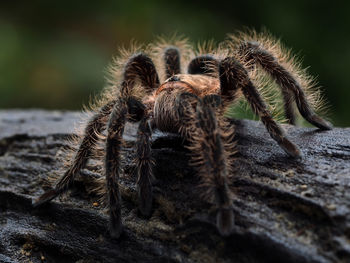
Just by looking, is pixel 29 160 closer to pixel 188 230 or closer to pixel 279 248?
pixel 188 230

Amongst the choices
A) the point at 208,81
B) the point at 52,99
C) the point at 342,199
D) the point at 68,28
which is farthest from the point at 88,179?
the point at 68,28

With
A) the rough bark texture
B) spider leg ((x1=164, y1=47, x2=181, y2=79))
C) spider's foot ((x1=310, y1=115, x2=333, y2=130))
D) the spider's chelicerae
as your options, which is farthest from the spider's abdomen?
spider's foot ((x1=310, y1=115, x2=333, y2=130))

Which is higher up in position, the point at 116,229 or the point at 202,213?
the point at 202,213

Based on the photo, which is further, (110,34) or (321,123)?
(110,34)

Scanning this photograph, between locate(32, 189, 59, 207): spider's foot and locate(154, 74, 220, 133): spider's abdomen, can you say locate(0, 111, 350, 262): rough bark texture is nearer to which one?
locate(32, 189, 59, 207): spider's foot

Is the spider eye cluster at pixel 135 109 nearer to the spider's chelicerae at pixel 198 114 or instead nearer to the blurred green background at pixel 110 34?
the spider's chelicerae at pixel 198 114

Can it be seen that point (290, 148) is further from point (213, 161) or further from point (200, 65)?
point (200, 65)

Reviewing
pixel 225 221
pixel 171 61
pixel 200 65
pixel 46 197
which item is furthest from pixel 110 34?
pixel 225 221
